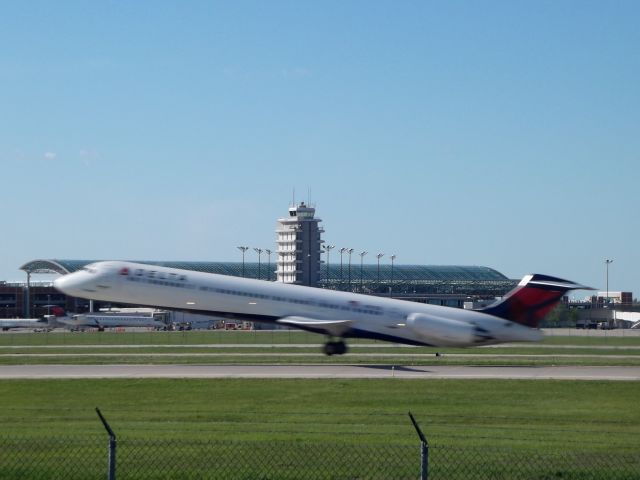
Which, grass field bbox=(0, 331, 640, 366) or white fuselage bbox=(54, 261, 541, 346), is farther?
white fuselage bbox=(54, 261, 541, 346)

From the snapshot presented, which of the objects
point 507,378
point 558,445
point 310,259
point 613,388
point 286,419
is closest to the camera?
point 558,445

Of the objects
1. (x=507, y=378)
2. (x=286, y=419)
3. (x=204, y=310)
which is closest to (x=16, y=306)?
(x=204, y=310)

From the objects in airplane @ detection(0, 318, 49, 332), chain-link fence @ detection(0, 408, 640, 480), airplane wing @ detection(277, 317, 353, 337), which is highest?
airplane wing @ detection(277, 317, 353, 337)

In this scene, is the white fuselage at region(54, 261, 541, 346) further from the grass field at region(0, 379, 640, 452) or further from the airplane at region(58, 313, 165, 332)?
the airplane at region(58, 313, 165, 332)

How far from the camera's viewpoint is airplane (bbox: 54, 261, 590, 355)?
47281 mm

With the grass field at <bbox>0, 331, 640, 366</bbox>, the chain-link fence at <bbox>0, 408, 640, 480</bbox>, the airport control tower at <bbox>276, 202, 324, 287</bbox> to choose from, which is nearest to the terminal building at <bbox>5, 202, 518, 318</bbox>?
the airport control tower at <bbox>276, 202, 324, 287</bbox>

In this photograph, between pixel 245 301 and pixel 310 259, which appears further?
pixel 310 259

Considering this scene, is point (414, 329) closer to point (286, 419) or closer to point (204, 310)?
point (204, 310)

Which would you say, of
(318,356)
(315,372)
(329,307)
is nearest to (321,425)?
(315,372)

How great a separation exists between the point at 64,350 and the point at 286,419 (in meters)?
37.8

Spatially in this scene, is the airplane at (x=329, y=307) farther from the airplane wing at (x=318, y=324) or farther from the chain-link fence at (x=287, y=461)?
the chain-link fence at (x=287, y=461)

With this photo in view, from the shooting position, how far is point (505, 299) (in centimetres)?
4822

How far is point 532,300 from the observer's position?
4769 cm

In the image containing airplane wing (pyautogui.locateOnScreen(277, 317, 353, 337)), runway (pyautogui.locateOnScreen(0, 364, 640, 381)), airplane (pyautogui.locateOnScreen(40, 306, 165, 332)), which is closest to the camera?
runway (pyautogui.locateOnScreen(0, 364, 640, 381))
